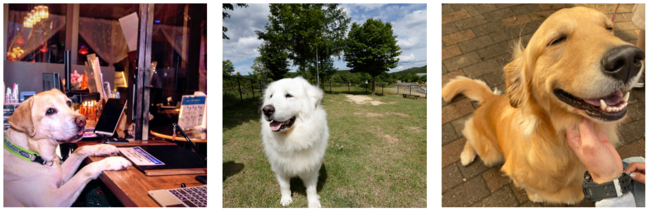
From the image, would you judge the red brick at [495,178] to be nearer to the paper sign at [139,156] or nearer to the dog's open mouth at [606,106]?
the dog's open mouth at [606,106]

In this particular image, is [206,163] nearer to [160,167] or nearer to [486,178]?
[160,167]

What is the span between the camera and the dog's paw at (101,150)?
174cm

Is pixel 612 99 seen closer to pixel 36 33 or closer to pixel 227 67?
pixel 227 67

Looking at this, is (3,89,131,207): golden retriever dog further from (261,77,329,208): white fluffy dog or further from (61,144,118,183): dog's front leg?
(261,77,329,208): white fluffy dog

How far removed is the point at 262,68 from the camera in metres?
1.95

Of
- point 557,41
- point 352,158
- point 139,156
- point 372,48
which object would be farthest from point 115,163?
point 557,41

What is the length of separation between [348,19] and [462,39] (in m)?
1.42

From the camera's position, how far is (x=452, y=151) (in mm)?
2031

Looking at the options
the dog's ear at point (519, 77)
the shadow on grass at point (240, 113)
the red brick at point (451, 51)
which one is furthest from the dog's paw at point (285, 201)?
the red brick at point (451, 51)

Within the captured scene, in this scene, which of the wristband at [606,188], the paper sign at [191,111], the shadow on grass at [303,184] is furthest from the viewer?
the shadow on grass at [303,184]

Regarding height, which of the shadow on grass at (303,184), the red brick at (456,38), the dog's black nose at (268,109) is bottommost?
the shadow on grass at (303,184)

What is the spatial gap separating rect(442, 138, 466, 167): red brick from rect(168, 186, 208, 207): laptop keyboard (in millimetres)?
2132

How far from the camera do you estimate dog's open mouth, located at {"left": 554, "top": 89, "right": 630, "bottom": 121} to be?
3.40ft

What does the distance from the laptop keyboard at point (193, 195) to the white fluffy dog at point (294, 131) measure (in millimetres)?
598
